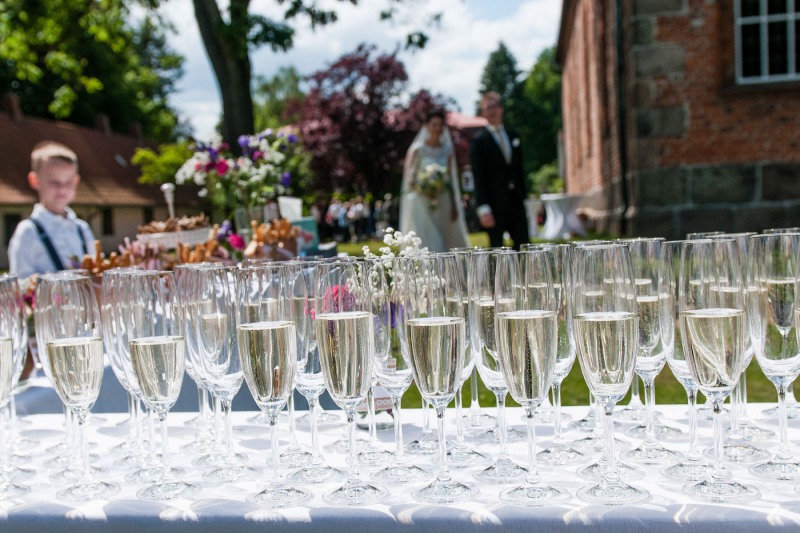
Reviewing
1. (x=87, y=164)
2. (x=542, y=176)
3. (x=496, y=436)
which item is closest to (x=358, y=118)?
(x=87, y=164)

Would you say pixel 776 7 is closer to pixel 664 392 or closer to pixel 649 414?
pixel 664 392

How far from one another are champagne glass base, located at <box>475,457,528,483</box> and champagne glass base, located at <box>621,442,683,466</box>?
257mm

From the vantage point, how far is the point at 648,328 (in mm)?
1762

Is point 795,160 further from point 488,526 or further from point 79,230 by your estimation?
point 488,526

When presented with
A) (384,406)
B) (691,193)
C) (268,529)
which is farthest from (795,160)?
(268,529)

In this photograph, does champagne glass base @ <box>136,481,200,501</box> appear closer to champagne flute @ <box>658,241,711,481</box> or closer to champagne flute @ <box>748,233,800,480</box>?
champagne flute @ <box>658,241,711,481</box>

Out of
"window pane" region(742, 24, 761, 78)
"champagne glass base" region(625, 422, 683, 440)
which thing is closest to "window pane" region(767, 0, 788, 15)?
"window pane" region(742, 24, 761, 78)

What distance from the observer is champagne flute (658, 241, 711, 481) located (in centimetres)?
158

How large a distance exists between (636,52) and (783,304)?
10.8m

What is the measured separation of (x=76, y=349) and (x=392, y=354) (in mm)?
671

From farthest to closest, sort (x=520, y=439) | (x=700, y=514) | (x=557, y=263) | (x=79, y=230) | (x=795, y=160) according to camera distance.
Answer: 1. (x=795, y=160)
2. (x=79, y=230)
3. (x=520, y=439)
4. (x=557, y=263)
5. (x=700, y=514)

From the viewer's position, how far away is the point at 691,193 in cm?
1165

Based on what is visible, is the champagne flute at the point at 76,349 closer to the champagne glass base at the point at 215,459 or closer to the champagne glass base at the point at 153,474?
the champagne glass base at the point at 153,474

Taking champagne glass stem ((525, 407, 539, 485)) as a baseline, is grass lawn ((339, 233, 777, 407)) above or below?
below
